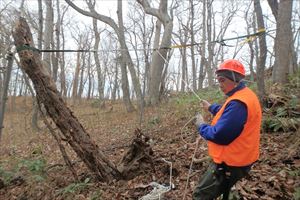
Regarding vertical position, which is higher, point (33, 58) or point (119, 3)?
point (119, 3)

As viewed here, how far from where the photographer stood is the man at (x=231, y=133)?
3.10 meters

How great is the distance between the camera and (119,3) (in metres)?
17.0

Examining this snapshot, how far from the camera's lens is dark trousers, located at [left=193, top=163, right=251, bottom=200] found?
11.2ft

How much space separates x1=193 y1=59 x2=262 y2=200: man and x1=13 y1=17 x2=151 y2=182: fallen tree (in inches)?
86.6

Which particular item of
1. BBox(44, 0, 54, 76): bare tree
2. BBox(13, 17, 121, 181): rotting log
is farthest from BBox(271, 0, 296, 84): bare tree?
BBox(44, 0, 54, 76): bare tree

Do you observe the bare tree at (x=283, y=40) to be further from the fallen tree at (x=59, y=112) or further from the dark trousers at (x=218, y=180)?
the dark trousers at (x=218, y=180)

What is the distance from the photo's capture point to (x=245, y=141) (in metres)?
3.22

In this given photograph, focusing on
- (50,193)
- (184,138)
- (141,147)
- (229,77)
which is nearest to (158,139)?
(184,138)

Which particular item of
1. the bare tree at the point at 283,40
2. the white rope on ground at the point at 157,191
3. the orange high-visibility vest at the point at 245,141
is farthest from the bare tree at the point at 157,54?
the orange high-visibility vest at the point at 245,141

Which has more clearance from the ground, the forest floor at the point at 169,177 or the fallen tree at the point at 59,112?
the fallen tree at the point at 59,112

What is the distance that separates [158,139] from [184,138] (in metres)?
0.72

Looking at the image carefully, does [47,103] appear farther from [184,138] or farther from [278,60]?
[278,60]

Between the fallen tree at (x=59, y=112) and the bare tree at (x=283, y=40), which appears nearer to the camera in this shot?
the fallen tree at (x=59, y=112)

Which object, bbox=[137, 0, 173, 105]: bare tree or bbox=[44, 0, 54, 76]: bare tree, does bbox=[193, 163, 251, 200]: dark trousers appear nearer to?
bbox=[137, 0, 173, 105]: bare tree
